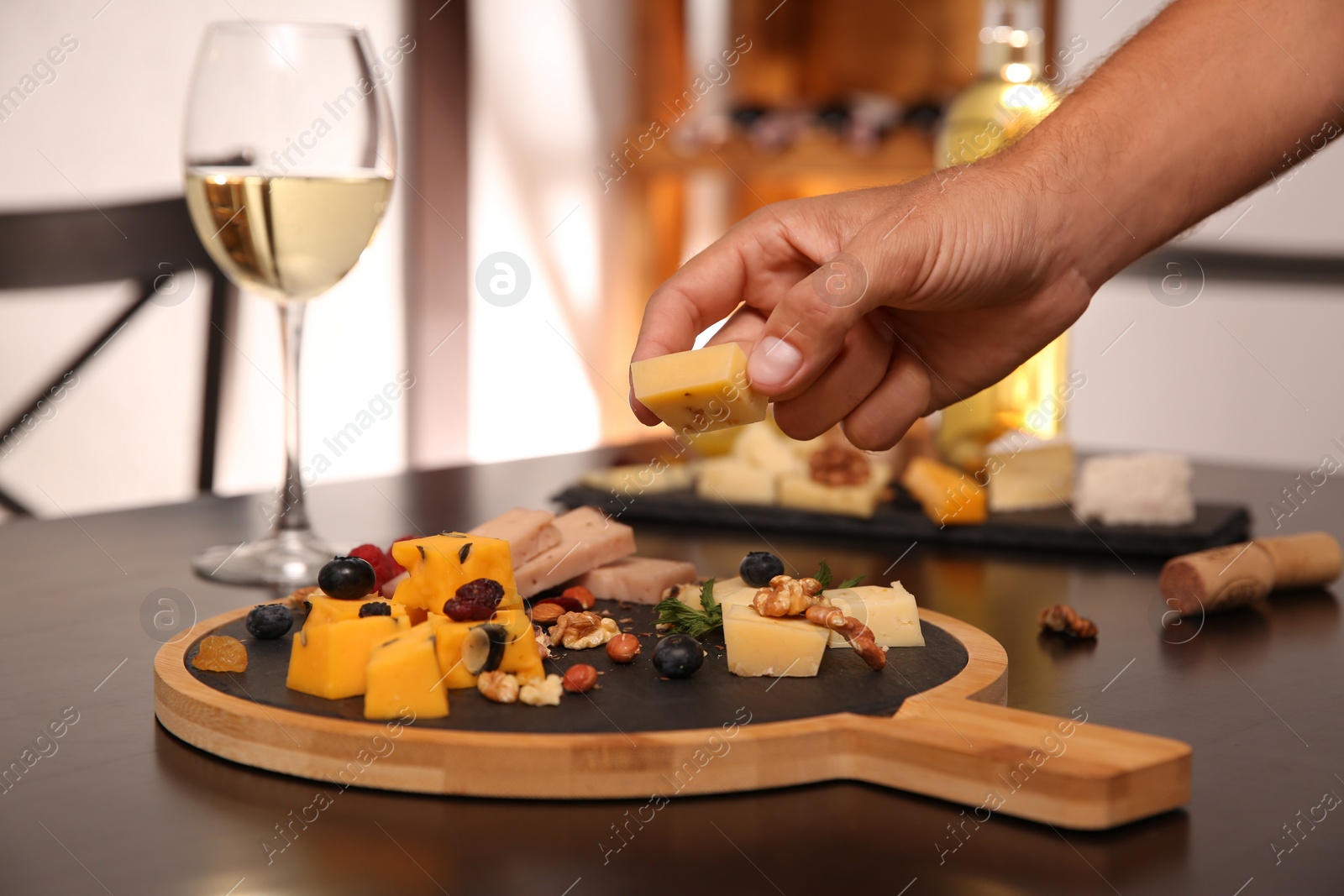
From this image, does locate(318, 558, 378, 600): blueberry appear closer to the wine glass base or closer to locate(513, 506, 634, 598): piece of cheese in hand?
locate(513, 506, 634, 598): piece of cheese in hand

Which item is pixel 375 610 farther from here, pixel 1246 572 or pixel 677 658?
pixel 1246 572

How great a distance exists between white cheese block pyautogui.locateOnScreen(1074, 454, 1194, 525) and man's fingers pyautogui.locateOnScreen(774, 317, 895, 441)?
0.30m

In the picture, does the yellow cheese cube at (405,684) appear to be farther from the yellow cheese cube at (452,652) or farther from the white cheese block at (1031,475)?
the white cheese block at (1031,475)

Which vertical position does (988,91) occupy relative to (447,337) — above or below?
above

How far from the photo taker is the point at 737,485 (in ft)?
5.48

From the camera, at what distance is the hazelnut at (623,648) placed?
0.96 m

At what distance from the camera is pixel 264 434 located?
3459 millimetres

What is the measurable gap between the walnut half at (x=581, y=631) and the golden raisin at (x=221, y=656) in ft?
0.72

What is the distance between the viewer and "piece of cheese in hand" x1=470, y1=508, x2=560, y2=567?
1.15m

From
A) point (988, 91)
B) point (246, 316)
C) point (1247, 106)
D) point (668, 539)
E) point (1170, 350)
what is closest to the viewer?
point (1247, 106)

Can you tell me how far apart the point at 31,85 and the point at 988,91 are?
2.08 meters

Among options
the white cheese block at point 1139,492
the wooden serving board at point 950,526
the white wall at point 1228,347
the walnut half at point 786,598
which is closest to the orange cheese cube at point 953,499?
the wooden serving board at point 950,526

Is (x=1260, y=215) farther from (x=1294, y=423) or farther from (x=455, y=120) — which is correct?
(x=455, y=120)

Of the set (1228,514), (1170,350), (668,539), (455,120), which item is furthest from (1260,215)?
(668,539)
